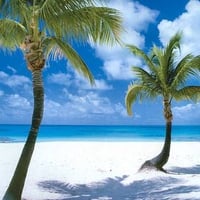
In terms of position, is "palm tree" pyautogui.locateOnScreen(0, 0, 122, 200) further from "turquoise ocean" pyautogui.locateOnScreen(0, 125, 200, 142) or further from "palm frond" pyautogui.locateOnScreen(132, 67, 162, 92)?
"turquoise ocean" pyautogui.locateOnScreen(0, 125, 200, 142)

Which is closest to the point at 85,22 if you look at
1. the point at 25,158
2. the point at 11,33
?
the point at 11,33

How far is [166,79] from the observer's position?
1205 cm

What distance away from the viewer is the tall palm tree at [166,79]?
11.9 meters

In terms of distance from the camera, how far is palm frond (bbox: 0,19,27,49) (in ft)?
27.2

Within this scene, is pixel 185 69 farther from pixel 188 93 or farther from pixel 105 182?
pixel 105 182

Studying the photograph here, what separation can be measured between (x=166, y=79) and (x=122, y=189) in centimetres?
365

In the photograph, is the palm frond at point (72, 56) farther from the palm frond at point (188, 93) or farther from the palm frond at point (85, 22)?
the palm frond at point (188, 93)

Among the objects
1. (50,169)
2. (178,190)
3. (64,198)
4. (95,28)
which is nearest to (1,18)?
(95,28)

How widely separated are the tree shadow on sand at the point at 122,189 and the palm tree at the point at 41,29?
1.60 m

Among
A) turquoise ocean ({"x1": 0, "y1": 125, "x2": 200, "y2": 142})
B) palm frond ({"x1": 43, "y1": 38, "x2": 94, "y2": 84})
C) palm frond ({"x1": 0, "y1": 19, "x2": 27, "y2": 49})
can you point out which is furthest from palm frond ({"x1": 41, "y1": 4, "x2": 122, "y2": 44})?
turquoise ocean ({"x1": 0, "y1": 125, "x2": 200, "y2": 142})

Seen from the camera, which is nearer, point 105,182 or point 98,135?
point 105,182

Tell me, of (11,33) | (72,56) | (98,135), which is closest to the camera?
(11,33)

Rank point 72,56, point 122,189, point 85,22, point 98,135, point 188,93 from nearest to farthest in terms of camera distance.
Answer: point 85,22, point 72,56, point 122,189, point 188,93, point 98,135

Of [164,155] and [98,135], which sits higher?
[98,135]
